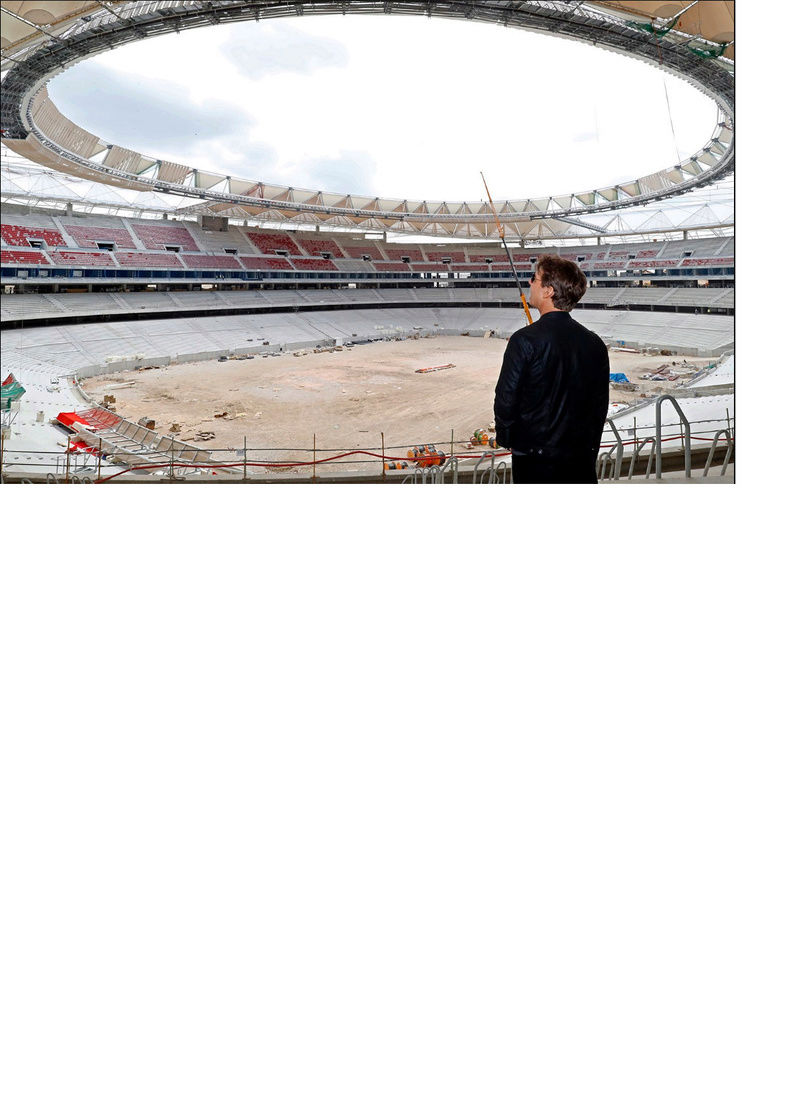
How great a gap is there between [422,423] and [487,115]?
3559 mm

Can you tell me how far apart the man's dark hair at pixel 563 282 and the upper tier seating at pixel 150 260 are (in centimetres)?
837

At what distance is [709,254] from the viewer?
226 inches

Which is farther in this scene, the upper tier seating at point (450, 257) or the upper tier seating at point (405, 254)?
the upper tier seating at point (405, 254)

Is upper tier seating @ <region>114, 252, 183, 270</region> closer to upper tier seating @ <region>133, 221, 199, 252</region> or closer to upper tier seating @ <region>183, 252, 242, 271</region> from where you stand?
upper tier seating @ <region>183, 252, 242, 271</region>

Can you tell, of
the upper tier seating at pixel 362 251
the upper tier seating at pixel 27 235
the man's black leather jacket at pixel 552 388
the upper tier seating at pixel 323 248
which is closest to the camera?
the man's black leather jacket at pixel 552 388

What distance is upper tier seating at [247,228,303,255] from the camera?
8656 millimetres

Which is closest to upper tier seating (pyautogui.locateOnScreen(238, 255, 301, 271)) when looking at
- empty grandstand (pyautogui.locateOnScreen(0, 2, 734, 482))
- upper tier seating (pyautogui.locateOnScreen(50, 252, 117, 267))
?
empty grandstand (pyautogui.locateOnScreen(0, 2, 734, 482))

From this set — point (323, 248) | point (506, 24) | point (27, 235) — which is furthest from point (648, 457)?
point (27, 235)

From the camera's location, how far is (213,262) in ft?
31.8

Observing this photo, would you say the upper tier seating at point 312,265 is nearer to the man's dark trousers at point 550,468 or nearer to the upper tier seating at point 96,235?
the upper tier seating at point 96,235

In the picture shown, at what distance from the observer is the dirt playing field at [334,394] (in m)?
5.09

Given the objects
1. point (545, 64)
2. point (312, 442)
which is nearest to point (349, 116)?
point (545, 64)

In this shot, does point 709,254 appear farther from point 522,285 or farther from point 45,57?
point 45,57

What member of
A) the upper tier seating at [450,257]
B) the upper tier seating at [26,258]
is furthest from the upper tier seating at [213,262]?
the upper tier seating at [450,257]
